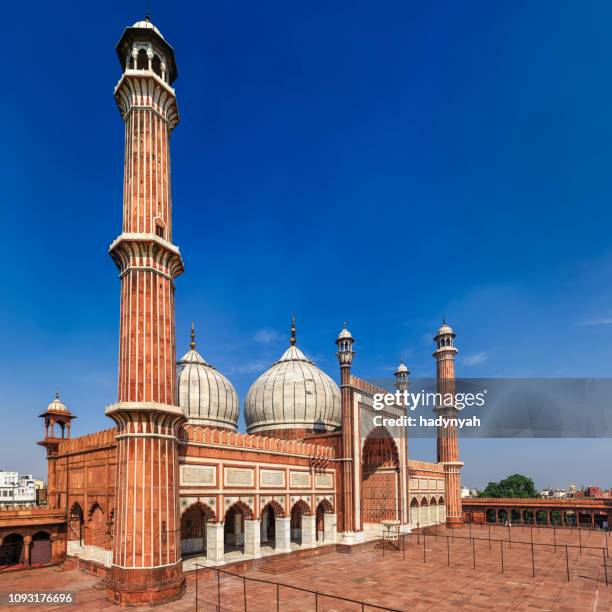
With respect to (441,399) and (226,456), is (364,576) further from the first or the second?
(441,399)

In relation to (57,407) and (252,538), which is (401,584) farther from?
(57,407)

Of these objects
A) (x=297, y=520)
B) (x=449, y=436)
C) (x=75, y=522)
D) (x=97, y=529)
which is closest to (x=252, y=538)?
(x=97, y=529)

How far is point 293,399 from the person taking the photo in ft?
127

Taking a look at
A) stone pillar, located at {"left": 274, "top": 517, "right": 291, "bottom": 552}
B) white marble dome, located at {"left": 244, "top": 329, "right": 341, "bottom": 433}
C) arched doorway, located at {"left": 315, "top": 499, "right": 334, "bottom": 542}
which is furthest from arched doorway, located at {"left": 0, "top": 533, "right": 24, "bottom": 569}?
white marble dome, located at {"left": 244, "top": 329, "right": 341, "bottom": 433}

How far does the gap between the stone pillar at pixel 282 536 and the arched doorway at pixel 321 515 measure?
387 centimetres

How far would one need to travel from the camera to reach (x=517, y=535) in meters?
43.5

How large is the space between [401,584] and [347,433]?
35.5ft

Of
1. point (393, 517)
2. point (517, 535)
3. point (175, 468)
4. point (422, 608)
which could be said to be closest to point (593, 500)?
point (517, 535)

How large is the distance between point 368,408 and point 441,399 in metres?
17.4

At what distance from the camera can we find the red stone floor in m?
19.4

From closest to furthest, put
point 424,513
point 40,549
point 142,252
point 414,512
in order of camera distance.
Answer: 1. point 142,252
2. point 40,549
3. point 414,512
4. point 424,513

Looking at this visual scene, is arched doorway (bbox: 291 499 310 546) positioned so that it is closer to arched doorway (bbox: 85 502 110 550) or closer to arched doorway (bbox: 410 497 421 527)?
arched doorway (bbox: 85 502 110 550)

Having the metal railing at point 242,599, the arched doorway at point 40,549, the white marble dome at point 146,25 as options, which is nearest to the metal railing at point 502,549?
the metal railing at point 242,599

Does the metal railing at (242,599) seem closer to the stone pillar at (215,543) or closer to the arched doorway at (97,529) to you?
the stone pillar at (215,543)
